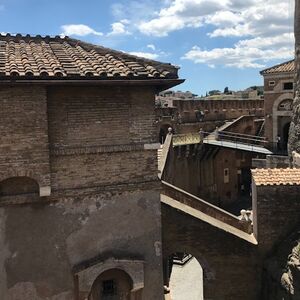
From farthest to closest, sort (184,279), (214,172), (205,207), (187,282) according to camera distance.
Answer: (214,172) < (184,279) < (187,282) < (205,207)

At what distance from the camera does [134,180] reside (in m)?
8.52

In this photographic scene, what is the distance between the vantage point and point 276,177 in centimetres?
1121

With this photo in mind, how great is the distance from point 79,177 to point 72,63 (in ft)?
7.67

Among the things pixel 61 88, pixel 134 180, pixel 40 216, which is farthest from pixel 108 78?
pixel 40 216

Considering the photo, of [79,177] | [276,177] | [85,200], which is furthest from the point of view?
[276,177]

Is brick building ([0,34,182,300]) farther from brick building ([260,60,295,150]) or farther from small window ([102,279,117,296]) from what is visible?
brick building ([260,60,295,150])

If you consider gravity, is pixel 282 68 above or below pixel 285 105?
above

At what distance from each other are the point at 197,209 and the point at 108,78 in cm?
568

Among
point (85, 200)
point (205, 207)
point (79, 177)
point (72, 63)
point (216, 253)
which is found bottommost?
point (216, 253)

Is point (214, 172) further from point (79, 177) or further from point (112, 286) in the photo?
point (79, 177)

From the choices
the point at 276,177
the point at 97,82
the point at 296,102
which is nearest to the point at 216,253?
the point at 276,177

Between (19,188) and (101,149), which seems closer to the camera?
(19,188)

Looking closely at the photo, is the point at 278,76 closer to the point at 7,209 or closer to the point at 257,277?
the point at 257,277

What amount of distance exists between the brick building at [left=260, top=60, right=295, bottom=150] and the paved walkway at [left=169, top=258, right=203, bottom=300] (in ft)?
60.4
